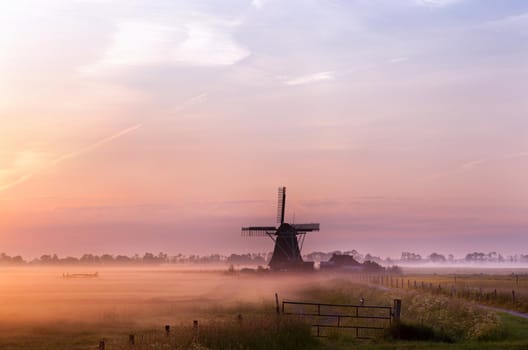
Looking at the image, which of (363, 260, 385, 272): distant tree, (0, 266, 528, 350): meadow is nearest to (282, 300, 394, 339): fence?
(0, 266, 528, 350): meadow

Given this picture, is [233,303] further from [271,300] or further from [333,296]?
[333,296]

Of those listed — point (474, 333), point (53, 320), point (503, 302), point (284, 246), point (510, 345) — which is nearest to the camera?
point (510, 345)

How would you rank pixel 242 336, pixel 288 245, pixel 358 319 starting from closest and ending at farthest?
pixel 242 336 < pixel 358 319 < pixel 288 245

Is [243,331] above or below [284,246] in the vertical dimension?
below

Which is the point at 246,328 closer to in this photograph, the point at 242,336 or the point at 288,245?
the point at 242,336

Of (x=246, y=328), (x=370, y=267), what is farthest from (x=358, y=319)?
(x=370, y=267)

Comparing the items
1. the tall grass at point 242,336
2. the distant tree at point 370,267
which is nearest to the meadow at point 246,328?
the tall grass at point 242,336

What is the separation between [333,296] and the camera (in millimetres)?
78625

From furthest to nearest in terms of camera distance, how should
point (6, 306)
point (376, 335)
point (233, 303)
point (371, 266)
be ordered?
point (371, 266)
point (6, 306)
point (233, 303)
point (376, 335)

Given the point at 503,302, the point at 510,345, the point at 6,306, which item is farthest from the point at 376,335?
the point at 6,306

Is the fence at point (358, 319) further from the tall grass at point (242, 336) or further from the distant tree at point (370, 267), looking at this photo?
the distant tree at point (370, 267)

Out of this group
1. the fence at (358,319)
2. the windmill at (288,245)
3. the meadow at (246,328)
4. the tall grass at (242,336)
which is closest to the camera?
the tall grass at (242,336)

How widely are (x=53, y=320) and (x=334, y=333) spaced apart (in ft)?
97.1

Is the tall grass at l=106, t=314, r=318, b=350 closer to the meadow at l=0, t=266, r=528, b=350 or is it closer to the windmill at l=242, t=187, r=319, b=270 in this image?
the meadow at l=0, t=266, r=528, b=350
